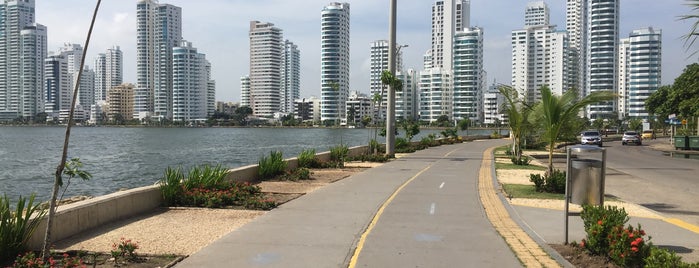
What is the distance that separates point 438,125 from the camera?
16938 centimetres

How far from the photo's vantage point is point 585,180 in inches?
323

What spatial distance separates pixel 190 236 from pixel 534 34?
589 feet

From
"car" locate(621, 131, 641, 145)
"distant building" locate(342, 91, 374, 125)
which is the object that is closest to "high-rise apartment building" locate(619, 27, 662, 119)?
"distant building" locate(342, 91, 374, 125)

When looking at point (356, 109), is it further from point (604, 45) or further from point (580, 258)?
point (580, 258)

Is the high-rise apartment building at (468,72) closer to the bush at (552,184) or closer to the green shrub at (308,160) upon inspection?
the green shrub at (308,160)

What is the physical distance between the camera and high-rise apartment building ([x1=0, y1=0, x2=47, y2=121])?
72.7 m

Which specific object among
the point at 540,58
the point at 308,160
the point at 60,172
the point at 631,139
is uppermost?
the point at 540,58

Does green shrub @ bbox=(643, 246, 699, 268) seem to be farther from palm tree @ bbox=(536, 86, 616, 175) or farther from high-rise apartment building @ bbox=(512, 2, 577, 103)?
high-rise apartment building @ bbox=(512, 2, 577, 103)

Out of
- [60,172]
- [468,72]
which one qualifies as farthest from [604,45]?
[60,172]

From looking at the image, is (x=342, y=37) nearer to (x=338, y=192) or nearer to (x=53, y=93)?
(x=53, y=93)

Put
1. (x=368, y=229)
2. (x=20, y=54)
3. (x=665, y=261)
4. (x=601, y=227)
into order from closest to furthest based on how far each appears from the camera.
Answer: (x=665, y=261) → (x=601, y=227) → (x=368, y=229) → (x=20, y=54)

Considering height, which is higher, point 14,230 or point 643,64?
point 643,64

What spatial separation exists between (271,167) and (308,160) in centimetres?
439

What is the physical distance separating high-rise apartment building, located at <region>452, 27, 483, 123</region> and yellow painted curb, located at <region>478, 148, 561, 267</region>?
158782 millimetres
